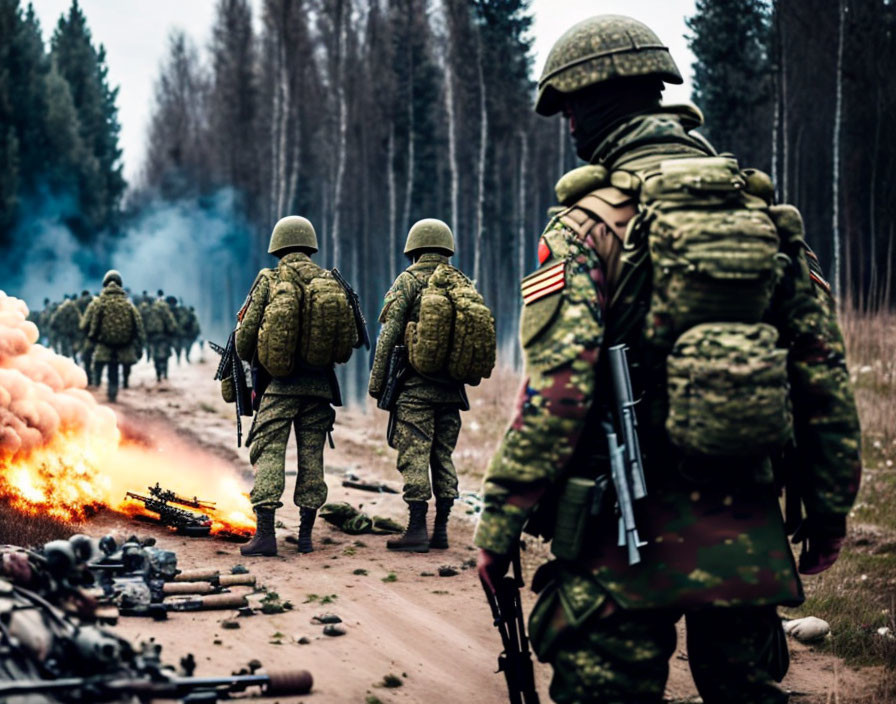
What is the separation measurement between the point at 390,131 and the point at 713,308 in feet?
96.7

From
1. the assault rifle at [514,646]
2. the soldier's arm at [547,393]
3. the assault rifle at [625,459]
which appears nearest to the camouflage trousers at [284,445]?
the assault rifle at [514,646]

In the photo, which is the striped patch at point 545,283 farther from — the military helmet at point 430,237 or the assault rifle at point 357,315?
the military helmet at point 430,237

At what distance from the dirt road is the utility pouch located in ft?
6.33

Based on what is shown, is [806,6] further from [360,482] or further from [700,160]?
[700,160]

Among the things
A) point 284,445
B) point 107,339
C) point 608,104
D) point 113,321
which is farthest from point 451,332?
point 107,339

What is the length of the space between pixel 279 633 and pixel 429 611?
1.22m

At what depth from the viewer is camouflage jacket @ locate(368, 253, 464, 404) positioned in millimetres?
7633

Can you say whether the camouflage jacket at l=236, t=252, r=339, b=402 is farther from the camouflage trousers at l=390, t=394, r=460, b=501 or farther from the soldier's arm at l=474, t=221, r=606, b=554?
the soldier's arm at l=474, t=221, r=606, b=554

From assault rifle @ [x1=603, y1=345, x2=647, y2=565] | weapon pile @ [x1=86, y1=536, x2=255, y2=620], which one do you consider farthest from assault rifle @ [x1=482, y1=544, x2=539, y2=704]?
weapon pile @ [x1=86, y1=536, x2=255, y2=620]

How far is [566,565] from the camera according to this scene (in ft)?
10.1

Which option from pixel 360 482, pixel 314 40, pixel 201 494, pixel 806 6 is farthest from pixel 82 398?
pixel 314 40

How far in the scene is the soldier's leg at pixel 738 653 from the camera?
9.90 feet

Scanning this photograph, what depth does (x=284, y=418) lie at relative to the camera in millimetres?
7254

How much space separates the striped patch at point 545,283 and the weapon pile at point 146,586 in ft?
9.75
